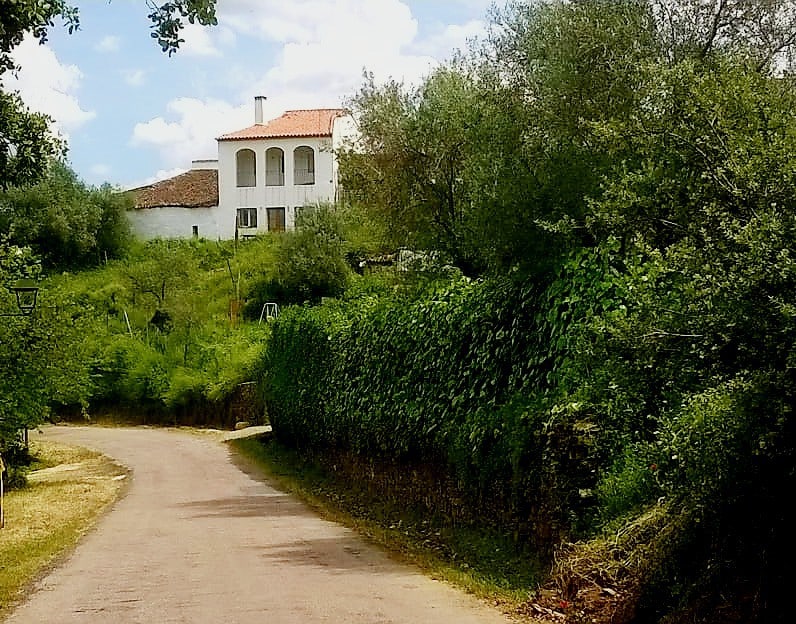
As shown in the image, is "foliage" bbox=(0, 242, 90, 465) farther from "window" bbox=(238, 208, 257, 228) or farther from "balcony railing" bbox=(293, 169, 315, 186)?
"window" bbox=(238, 208, 257, 228)

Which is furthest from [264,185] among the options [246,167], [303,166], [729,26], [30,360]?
[729,26]

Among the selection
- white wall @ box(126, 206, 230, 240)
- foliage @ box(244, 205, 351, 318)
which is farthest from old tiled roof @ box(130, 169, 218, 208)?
foliage @ box(244, 205, 351, 318)

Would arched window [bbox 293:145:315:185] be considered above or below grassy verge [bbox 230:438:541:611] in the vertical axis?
above

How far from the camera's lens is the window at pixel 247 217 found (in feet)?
201

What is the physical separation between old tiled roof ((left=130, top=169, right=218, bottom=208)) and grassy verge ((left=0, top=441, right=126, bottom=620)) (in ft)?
93.6

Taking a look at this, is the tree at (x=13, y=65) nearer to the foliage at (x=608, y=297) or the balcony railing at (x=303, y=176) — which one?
the foliage at (x=608, y=297)

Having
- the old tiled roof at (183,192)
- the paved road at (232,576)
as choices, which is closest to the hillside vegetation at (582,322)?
the paved road at (232,576)

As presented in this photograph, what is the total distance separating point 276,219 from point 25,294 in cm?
3712

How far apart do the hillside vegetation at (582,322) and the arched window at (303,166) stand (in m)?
32.0

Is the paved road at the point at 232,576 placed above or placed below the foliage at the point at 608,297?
below

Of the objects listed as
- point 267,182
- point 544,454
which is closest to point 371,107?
point 544,454

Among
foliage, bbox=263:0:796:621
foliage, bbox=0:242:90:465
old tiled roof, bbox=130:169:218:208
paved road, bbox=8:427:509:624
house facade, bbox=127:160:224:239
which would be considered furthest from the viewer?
old tiled roof, bbox=130:169:218:208

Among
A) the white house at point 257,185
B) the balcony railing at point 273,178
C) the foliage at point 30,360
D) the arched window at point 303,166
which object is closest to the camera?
the foliage at point 30,360

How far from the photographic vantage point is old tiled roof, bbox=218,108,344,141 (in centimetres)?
6003
